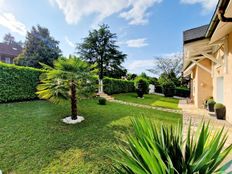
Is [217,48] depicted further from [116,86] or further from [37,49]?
[37,49]

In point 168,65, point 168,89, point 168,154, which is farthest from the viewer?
point 168,65

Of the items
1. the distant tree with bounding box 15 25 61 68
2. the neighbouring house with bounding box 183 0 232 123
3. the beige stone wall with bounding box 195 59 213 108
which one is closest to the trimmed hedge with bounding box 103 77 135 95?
the beige stone wall with bounding box 195 59 213 108

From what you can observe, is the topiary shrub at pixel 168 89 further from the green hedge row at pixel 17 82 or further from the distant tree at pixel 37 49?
the green hedge row at pixel 17 82

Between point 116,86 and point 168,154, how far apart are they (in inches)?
857

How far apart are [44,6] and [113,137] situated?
326 inches

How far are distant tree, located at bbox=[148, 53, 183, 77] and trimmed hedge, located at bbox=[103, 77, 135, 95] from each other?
17196mm

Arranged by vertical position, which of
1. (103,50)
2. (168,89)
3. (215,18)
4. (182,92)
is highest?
(103,50)

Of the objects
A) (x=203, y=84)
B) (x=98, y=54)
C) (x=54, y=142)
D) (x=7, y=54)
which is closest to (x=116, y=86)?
(x=203, y=84)

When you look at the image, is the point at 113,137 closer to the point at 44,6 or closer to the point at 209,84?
the point at 44,6

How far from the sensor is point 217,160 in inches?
83.7

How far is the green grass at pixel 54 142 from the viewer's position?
4.77m

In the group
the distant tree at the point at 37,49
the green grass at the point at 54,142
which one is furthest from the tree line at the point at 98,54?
the green grass at the point at 54,142

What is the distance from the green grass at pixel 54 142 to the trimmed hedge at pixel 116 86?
1216 cm

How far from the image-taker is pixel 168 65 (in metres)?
43.5
